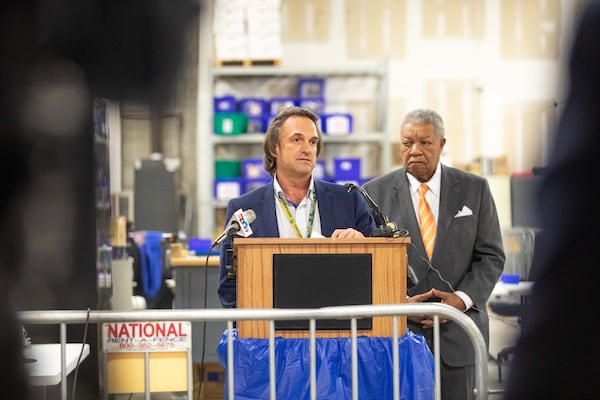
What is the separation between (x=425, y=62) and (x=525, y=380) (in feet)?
24.7

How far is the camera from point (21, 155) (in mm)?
506

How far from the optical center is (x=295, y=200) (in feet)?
8.36

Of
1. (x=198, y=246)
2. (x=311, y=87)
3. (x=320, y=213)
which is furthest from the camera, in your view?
(x=311, y=87)

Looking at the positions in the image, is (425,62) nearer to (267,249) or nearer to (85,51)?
(267,249)

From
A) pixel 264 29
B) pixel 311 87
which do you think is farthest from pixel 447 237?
pixel 311 87

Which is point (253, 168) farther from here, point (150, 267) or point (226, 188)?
point (150, 267)

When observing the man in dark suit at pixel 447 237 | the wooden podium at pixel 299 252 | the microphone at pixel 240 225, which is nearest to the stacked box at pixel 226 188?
the man in dark suit at pixel 447 237

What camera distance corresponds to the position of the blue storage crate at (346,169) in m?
7.09

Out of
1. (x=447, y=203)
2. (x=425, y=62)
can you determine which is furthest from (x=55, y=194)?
(x=425, y=62)

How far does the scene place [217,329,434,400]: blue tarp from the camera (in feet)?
6.27

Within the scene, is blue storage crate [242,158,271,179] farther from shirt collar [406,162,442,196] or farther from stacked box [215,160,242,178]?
shirt collar [406,162,442,196]

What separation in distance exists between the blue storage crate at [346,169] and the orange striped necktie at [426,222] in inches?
167

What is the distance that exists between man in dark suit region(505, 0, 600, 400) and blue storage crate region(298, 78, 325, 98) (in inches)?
272

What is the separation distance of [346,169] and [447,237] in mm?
4418
